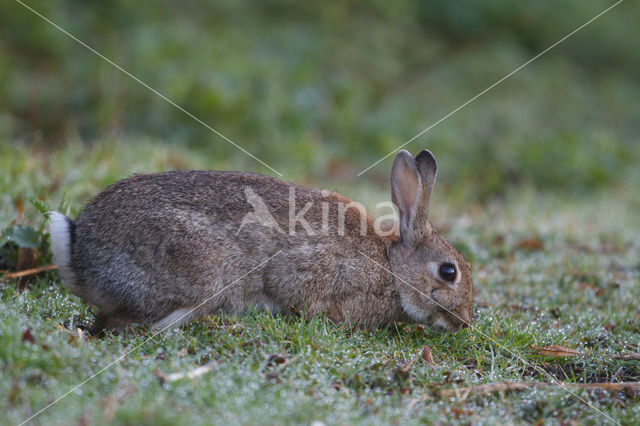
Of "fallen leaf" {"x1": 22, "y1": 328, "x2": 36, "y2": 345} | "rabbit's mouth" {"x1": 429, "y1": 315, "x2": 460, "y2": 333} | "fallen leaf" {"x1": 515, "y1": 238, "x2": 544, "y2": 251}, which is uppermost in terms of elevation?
"fallen leaf" {"x1": 515, "y1": 238, "x2": 544, "y2": 251}

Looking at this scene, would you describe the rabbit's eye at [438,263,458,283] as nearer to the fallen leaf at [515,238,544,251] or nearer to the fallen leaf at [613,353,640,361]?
the fallen leaf at [613,353,640,361]

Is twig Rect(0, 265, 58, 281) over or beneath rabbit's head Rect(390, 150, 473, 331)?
beneath

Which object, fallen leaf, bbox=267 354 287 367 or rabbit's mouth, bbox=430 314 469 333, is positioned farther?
rabbit's mouth, bbox=430 314 469 333

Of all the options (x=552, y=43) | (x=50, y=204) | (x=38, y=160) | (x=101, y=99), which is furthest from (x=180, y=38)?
(x=552, y=43)

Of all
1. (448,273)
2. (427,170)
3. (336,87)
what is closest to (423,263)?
(448,273)

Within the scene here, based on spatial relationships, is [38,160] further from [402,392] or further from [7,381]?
[402,392]

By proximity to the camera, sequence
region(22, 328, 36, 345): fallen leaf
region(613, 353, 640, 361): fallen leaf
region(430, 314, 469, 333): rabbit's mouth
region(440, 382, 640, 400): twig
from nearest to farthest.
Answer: region(22, 328, 36, 345): fallen leaf < region(440, 382, 640, 400): twig < region(613, 353, 640, 361): fallen leaf < region(430, 314, 469, 333): rabbit's mouth

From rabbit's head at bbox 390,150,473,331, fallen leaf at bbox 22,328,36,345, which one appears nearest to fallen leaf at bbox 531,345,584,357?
rabbit's head at bbox 390,150,473,331

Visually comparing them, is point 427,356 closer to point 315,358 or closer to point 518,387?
point 518,387
